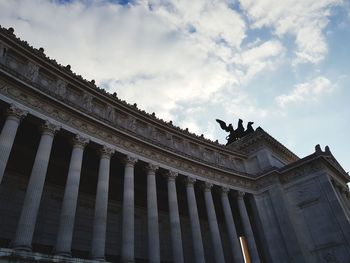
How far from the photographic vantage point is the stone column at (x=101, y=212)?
17562mm

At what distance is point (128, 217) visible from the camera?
2022 centimetres

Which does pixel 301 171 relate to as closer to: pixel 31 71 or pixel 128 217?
pixel 128 217

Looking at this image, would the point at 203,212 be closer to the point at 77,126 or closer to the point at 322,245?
the point at 322,245

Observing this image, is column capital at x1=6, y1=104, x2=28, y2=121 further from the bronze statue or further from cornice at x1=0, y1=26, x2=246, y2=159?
the bronze statue

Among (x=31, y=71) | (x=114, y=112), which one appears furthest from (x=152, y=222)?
(x=31, y=71)

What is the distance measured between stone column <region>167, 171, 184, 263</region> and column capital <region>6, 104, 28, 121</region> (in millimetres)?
12476

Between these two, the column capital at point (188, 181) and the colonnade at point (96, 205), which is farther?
the column capital at point (188, 181)

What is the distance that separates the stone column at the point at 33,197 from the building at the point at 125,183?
Answer: 5 centimetres

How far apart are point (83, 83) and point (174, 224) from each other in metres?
13.0

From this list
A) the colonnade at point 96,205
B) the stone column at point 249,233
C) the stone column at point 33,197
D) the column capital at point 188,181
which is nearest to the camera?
the stone column at point 33,197

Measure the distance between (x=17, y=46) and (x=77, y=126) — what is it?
6.61 meters

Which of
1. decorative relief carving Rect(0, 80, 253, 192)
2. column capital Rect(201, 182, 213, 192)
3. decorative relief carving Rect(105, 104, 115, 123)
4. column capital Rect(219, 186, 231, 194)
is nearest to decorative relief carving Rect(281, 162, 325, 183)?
decorative relief carving Rect(0, 80, 253, 192)

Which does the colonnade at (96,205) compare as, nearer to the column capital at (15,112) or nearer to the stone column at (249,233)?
the column capital at (15,112)

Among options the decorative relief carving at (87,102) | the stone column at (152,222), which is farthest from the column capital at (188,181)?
the decorative relief carving at (87,102)
